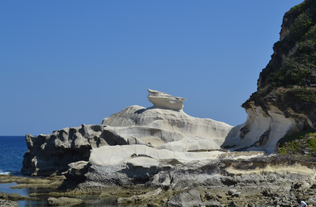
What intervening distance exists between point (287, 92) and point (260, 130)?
621 cm

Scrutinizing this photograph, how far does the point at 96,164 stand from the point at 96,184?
1.15 metres

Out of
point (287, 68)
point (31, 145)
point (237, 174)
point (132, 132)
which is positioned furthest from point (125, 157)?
point (31, 145)

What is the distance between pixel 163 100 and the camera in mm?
41875

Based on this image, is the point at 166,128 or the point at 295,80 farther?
the point at 166,128

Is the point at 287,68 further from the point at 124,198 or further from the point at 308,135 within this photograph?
the point at 124,198

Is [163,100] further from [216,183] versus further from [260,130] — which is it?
[216,183]

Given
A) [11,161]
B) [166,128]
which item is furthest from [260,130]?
[11,161]

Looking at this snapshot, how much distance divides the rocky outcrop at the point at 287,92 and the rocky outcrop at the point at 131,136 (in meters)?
3.05

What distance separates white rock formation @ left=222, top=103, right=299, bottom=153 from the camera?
3312 cm

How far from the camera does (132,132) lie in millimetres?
37750

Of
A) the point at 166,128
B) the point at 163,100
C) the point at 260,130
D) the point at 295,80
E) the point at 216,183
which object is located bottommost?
the point at 216,183

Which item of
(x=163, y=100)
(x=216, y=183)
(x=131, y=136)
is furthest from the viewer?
(x=163, y=100)

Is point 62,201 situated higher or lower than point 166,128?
lower

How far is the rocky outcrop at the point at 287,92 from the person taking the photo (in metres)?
31.5
